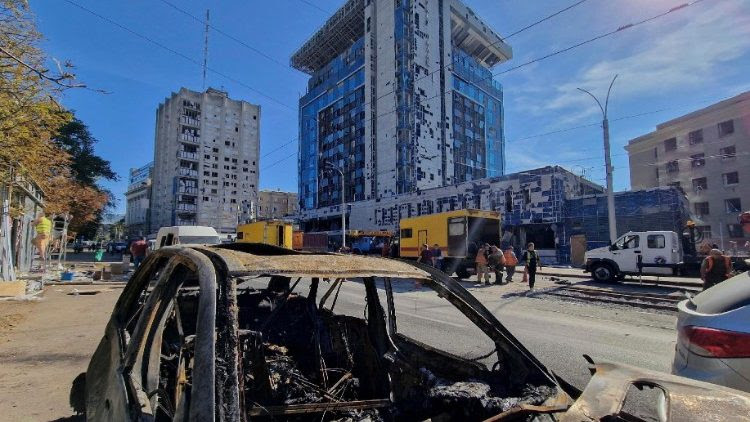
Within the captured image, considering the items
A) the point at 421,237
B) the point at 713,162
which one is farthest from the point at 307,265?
the point at 713,162

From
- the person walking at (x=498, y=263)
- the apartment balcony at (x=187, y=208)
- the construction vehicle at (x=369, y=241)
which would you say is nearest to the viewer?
the person walking at (x=498, y=263)

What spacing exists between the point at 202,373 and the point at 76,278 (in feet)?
66.6

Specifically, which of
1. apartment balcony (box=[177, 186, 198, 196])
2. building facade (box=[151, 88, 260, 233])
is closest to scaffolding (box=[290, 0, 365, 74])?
building facade (box=[151, 88, 260, 233])

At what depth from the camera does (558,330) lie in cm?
775

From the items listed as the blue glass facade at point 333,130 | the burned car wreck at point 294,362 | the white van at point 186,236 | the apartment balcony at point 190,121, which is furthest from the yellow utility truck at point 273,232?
the apartment balcony at point 190,121

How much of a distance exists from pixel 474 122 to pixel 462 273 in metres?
62.8

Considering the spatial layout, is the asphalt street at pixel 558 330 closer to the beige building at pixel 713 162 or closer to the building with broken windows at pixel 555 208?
the building with broken windows at pixel 555 208

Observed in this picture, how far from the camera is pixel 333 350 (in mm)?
3363

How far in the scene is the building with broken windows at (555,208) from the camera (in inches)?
1110

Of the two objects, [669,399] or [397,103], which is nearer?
[669,399]

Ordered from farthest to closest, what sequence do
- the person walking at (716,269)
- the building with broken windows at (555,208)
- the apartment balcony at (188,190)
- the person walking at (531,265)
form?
the apartment balcony at (188,190) → the building with broken windows at (555,208) → the person walking at (531,265) → the person walking at (716,269)

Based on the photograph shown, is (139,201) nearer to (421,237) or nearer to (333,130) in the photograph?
(333,130)

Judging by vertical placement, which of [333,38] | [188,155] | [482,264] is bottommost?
[482,264]

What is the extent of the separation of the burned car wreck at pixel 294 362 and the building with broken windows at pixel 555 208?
2910 cm
